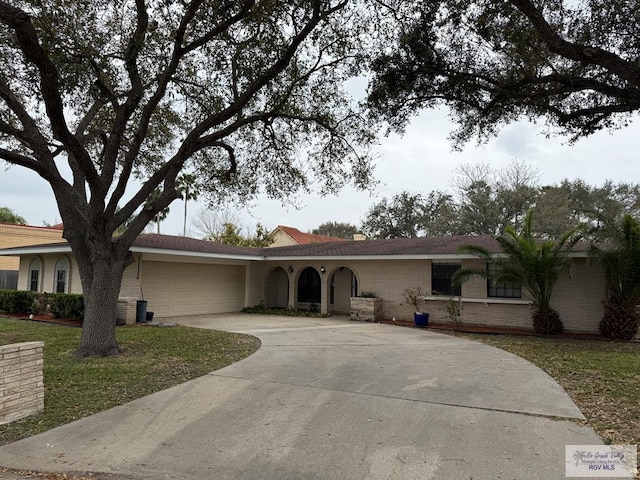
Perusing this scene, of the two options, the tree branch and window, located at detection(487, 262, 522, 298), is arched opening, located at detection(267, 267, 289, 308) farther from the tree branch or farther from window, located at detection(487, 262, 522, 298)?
the tree branch

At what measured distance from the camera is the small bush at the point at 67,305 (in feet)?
44.8

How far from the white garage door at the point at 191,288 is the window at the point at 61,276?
313 cm

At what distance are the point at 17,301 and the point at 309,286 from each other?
11446 millimetres

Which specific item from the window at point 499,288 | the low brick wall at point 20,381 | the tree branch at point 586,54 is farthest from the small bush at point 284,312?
the tree branch at point 586,54

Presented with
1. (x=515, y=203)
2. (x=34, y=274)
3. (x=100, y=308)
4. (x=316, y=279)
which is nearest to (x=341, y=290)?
(x=316, y=279)

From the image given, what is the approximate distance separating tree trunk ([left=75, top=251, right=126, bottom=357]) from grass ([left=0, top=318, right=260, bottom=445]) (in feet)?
1.04

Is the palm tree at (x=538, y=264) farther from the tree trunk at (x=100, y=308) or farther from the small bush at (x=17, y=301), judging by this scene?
the small bush at (x=17, y=301)

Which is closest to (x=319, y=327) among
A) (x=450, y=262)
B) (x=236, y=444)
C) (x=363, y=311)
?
(x=363, y=311)

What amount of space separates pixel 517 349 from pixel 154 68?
10805mm

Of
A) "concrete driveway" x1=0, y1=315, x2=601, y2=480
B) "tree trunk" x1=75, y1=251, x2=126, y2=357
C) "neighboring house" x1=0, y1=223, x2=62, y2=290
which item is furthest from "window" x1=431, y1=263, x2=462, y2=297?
"neighboring house" x1=0, y1=223, x2=62, y2=290

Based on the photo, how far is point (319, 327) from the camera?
13.9 meters

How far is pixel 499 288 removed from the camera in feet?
47.7

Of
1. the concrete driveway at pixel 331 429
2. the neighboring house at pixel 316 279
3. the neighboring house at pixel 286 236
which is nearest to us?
the concrete driveway at pixel 331 429

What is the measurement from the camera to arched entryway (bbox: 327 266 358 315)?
19.0 m
